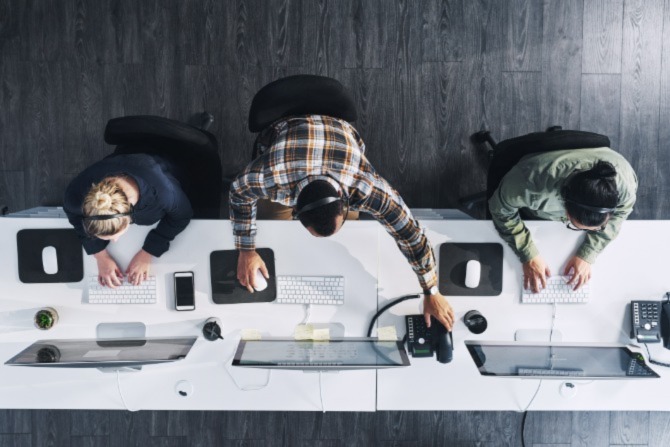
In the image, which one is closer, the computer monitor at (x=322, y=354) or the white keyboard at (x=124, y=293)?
the computer monitor at (x=322, y=354)

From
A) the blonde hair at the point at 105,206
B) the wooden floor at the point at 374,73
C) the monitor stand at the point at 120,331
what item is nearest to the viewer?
the blonde hair at the point at 105,206

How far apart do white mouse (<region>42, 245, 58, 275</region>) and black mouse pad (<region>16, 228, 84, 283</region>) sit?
0.09 ft

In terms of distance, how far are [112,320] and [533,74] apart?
2430mm

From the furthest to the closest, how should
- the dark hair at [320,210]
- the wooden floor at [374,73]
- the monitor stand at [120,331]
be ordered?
the wooden floor at [374,73]
the monitor stand at [120,331]
the dark hair at [320,210]

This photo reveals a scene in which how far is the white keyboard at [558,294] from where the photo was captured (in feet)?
6.48

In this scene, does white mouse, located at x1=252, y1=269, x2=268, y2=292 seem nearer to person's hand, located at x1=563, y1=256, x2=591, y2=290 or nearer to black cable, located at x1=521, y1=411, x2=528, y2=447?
person's hand, located at x1=563, y1=256, x2=591, y2=290

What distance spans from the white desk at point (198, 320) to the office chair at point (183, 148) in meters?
0.15

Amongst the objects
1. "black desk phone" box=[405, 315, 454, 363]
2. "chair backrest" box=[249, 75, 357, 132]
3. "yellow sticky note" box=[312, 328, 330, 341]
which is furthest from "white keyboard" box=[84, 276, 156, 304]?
"black desk phone" box=[405, 315, 454, 363]

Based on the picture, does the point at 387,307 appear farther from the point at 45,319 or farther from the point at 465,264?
the point at 45,319

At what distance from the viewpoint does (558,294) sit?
1.98 m

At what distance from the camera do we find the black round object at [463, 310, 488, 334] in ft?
6.46

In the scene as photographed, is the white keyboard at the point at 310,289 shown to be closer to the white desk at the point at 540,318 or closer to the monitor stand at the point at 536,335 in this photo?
the white desk at the point at 540,318

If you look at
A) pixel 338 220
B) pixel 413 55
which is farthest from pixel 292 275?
pixel 413 55

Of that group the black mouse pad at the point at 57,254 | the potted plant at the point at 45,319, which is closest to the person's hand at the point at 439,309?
the black mouse pad at the point at 57,254
